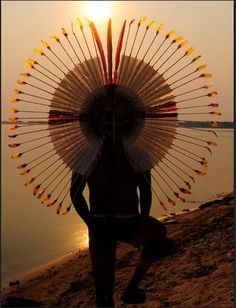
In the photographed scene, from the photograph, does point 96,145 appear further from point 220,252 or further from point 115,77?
point 220,252

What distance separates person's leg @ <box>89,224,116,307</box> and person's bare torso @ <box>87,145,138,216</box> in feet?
0.83

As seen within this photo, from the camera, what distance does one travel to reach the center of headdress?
416 cm

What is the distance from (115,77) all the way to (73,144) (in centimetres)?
65

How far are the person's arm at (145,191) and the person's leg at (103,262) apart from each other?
39cm

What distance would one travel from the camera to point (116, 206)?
170 inches

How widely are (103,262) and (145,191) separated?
0.73m

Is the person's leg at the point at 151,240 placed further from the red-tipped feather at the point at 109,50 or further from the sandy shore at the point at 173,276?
the sandy shore at the point at 173,276

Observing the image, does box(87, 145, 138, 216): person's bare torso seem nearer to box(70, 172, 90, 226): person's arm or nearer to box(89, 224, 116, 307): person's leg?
box(70, 172, 90, 226): person's arm

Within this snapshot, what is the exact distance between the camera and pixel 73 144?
13.9 ft

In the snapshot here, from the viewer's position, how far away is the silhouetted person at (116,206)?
4277 mm

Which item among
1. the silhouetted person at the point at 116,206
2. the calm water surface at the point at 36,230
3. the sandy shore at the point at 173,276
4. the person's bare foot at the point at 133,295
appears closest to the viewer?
the silhouetted person at the point at 116,206

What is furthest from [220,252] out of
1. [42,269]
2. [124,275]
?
[42,269]

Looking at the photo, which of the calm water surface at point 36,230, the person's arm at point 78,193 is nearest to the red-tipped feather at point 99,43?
the person's arm at point 78,193

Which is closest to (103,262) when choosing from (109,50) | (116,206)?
(116,206)
